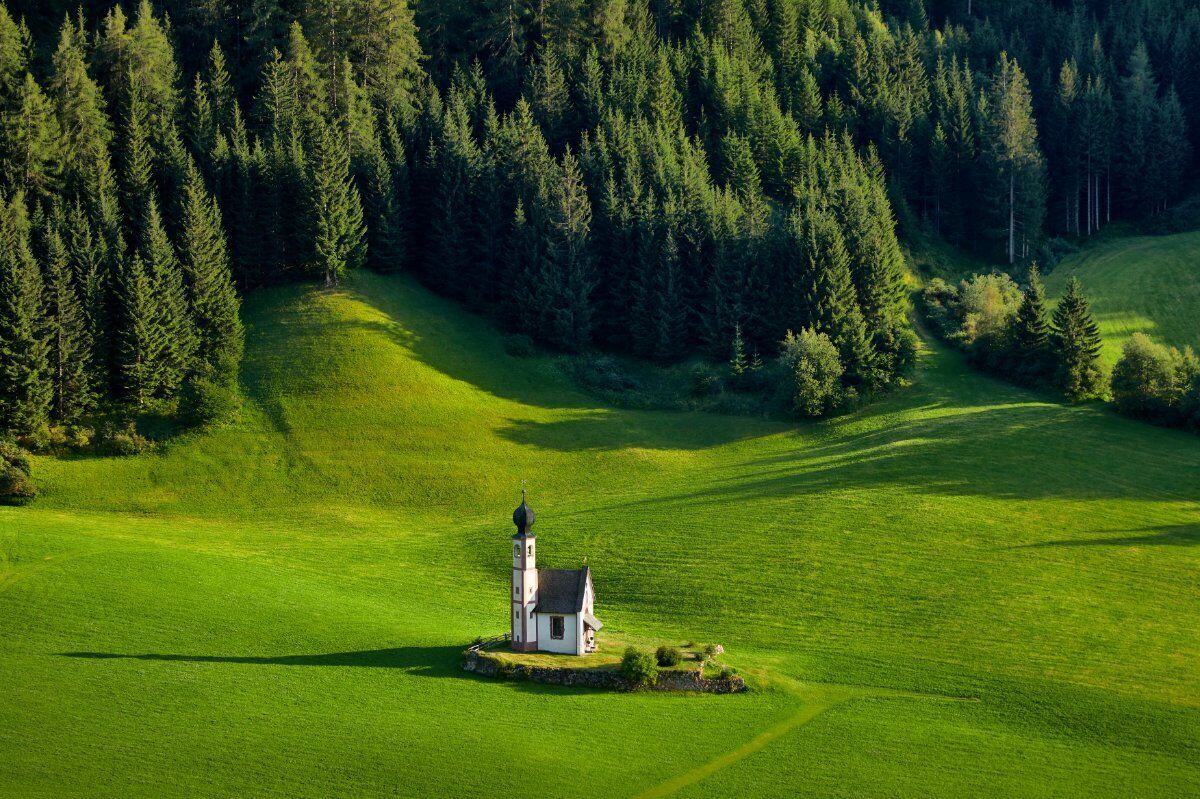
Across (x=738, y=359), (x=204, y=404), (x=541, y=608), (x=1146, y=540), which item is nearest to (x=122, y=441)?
(x=204, y=404)

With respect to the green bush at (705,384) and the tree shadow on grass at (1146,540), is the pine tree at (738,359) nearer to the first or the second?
the green bush at (705,384)

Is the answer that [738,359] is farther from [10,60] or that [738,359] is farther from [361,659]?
[10,60]

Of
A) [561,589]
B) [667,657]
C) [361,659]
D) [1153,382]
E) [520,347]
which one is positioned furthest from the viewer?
[520,347]

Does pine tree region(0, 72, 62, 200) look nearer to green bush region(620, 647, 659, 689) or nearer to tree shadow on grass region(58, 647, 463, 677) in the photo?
tree shadow on grass region(58, 647, 463, 677)

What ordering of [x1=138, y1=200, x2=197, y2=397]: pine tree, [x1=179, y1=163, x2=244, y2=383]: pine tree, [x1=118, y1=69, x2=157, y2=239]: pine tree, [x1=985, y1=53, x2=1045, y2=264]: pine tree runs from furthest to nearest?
[x1=985, y1=53, x2=1045, y2=264]: pine tree
[x1=118, y1=69, x2=157, y2=239]: pine tree
[x1=179, y1=163, x2=244, y2=383]: pine tree
[x1=138, y1=200, x2=197, y2=397]: pine tree

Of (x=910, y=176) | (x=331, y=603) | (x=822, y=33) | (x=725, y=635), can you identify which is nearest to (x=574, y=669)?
(x=725, y=635)

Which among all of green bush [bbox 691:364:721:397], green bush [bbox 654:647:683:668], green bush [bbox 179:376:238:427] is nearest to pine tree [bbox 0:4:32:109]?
green bush [bbox 179:376:238:427]
